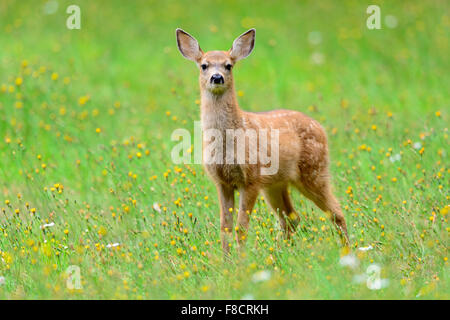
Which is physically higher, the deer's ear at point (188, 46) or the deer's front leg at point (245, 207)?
the deer's ear at point (188, 46)

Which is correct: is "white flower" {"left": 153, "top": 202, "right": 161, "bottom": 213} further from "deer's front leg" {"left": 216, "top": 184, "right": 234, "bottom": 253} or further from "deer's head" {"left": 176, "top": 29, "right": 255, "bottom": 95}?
"deer's head" {"left": 176, "top": 29, "right": 255, "bottom": 95}

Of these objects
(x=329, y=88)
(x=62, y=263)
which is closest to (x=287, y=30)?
(x=329, y=88)

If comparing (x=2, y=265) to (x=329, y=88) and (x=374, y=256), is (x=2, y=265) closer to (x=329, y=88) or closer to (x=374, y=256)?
(x=374, y=256)

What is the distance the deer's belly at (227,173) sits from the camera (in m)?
6.00

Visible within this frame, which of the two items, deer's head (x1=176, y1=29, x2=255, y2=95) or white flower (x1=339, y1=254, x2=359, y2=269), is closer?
white flower (x1=339, y1=254, x2=359, y2=269)

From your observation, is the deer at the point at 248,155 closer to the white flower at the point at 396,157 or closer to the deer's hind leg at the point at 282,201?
the deer's hind leg at the point at 282,201

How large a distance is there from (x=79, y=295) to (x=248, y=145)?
1.98 meters

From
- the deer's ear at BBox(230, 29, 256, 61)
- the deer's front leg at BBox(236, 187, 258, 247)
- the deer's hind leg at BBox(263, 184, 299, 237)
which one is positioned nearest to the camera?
the deer's front leg at BBox(236, 187, 258, 247)

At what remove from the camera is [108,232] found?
20.3ft

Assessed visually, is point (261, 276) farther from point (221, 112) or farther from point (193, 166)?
point (193, 166)

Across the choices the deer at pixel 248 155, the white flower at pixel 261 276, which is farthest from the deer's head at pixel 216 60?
the white flower at pixel 261 276

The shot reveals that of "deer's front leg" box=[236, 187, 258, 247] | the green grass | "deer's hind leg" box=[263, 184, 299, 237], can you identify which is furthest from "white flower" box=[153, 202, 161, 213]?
"deer's hind leg" box=[263, 184, 299, 237]

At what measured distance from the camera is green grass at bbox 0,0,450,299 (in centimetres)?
517

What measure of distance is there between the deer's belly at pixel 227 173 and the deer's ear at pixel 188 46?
1082mm
